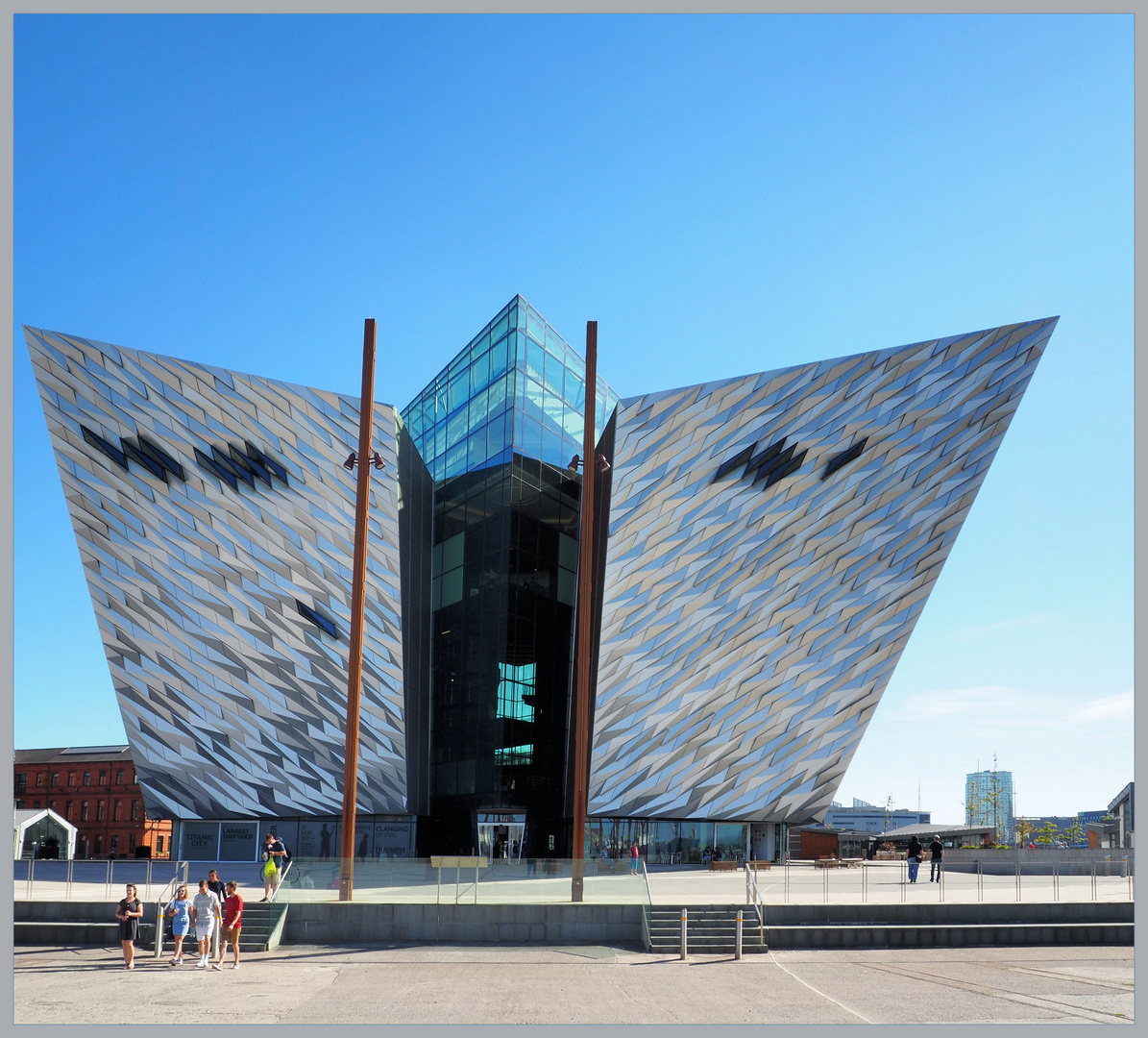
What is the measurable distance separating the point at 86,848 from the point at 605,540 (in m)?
50.6

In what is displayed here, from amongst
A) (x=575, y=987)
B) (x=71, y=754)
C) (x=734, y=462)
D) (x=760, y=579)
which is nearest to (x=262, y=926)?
(x=575, y=987)

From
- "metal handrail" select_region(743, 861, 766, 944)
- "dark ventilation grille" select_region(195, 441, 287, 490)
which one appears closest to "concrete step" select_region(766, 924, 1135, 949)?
"metal handrail" select_region(743, 861, 766, 944)

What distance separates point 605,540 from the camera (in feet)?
124

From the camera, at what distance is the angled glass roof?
129 feet

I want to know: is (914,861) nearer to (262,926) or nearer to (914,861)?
(914,861)

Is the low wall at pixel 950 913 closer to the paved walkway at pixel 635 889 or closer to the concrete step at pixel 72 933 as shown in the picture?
the paved walkway at pixel 635 889

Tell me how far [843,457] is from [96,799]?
60.3 metres

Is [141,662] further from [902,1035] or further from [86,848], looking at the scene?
[86,848]

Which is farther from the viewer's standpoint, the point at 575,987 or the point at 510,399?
the point at 510,399

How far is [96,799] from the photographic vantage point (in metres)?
71.4

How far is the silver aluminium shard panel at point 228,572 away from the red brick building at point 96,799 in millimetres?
34047

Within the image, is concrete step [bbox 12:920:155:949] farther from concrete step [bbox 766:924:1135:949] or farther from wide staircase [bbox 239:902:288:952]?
concrete step [bbox 766:924:1135:949]

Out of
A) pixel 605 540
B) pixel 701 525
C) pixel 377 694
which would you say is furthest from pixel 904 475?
pixel 377 694

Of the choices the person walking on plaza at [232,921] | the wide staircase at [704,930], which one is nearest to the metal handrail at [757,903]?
the wide staircase at [704,930]
